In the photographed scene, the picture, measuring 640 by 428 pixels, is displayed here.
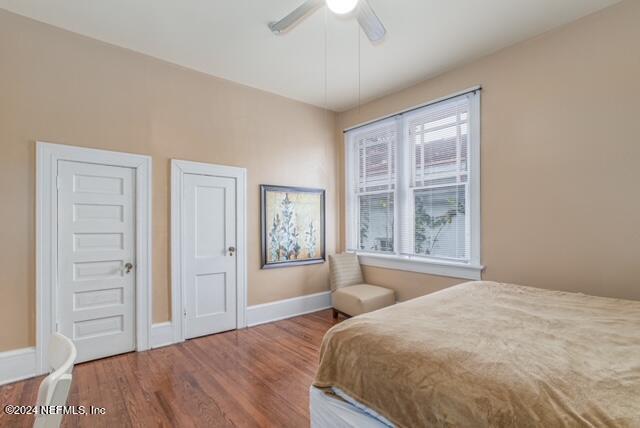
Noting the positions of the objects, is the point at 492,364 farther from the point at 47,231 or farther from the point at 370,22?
the point at 47,231

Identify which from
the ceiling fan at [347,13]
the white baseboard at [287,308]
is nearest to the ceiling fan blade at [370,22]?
the ceiling fan at [347,13]

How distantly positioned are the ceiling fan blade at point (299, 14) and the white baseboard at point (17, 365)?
3341 mm

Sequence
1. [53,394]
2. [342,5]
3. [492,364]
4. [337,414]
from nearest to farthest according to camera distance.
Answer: [53,394] < [492,364] < [337,414] < [342,5]

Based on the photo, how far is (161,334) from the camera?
318cm

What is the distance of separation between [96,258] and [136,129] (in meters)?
1.34

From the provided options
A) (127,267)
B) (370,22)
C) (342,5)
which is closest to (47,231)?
(127,267)

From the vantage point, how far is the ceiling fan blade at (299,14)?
1885mm

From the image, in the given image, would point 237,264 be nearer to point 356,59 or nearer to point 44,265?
point 44,265

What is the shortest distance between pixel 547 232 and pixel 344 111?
3192 millimetres

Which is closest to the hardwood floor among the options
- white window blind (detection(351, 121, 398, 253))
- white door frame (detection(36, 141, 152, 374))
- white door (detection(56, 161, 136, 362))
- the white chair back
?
white door (detection(56, 161, 136, 362))

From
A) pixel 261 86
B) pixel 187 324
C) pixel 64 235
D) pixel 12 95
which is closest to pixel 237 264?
pixel 187 324

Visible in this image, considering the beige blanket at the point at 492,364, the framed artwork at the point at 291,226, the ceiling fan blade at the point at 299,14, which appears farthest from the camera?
the framed artwork at the point at 291,226

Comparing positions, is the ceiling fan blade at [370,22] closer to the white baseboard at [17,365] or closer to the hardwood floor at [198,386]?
the hardwood floor at [198,386]

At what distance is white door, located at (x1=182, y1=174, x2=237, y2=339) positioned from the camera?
11.1 ft
